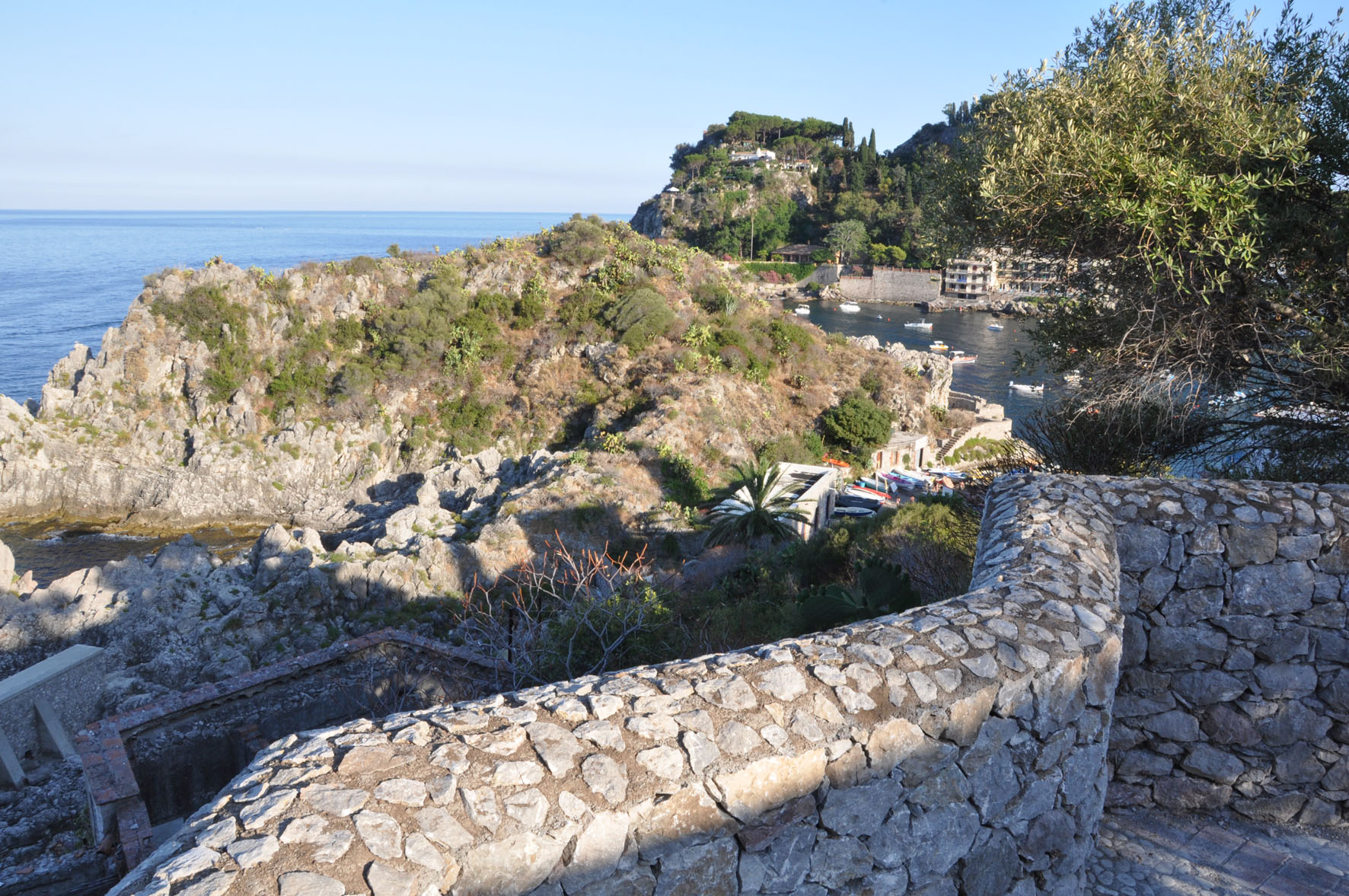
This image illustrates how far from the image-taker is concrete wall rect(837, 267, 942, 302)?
8450cm

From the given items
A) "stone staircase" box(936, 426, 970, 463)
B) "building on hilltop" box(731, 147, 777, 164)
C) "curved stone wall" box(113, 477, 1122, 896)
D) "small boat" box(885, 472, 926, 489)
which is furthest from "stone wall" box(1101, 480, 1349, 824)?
"building on hilltop" box(731, 147, 777, 164)

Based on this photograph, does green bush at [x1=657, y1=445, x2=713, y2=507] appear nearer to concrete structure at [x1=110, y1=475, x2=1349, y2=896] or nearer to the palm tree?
the palm tree

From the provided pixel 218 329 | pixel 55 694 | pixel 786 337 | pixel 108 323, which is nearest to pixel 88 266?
pixel 108 323

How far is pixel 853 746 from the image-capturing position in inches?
118

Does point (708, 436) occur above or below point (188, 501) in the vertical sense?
above

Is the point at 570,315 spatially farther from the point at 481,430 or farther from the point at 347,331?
the point at 347,331

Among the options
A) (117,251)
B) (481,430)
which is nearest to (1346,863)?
(481,430)

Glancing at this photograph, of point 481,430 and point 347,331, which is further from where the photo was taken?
point 347,331

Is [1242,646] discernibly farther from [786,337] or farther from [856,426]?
[786,337]

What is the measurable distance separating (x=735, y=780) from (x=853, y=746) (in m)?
0.50

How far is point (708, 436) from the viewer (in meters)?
25.7

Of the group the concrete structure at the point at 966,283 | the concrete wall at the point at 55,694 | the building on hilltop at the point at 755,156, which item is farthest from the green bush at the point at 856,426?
the building on hilltop at the point at 755,156

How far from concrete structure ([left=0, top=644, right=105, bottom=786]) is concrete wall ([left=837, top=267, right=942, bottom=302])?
8318cm

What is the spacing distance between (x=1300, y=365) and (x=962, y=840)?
6325mm
